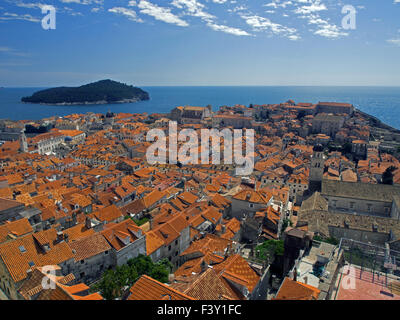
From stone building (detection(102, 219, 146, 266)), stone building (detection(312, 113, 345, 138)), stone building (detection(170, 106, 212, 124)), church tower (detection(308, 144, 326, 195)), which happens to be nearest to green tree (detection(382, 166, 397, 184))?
church tower (detection(308, 144, 326, 195))

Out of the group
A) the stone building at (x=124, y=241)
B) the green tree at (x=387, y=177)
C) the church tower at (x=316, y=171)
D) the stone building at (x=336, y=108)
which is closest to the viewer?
the stone building at (x=124, y=241)

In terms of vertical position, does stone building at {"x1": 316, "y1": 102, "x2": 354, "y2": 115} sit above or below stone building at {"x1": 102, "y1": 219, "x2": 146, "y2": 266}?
above

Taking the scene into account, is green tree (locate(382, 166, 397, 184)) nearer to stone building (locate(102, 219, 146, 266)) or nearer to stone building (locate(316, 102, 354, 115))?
stone building (locate(102, 219, 146, 266))

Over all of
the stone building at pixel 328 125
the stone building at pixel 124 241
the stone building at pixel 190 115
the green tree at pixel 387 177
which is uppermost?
the stone building at pixel 190 115

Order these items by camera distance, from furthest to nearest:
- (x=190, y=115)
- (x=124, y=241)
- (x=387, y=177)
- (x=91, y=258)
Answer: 1. (x=190, y=115)
2. (x=387, y=177)
3. (x=124, y=241)
4. (x=91, y=258)

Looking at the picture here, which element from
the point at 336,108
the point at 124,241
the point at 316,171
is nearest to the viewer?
the point at 124,241

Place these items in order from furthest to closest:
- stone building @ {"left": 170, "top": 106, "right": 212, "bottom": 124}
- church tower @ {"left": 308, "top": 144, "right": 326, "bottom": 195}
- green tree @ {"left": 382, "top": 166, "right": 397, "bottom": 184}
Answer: stone building @ {"left": 170, "top": 106, "right": 212, "bottom": 124}
green tree @ {"left": 382, "top": 166, "right": 397, "bottom": 184}
church tower @ {"left": 308, "top": 144, "right": 326, "bottom": 195}

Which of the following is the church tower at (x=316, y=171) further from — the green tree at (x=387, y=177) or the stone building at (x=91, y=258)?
the stone building at (x=91, y=258)

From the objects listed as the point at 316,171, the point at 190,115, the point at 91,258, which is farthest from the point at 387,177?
the point at 190,115

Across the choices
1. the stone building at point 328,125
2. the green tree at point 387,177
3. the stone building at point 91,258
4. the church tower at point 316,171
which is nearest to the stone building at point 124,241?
the stone building at point 91,258

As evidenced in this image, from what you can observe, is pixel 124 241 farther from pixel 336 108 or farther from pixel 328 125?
pixel 336 108
